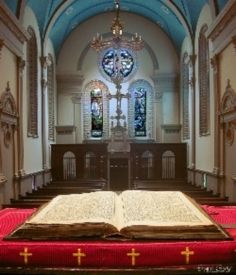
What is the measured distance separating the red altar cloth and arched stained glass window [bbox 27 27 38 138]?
12.6 metres

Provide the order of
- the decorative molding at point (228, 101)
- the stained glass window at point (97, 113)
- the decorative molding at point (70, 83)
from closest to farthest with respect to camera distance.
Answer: the decorative molding at point (228, 101) < the decorative molding at point (70, 83) < the stained glass window at point (97, 113)

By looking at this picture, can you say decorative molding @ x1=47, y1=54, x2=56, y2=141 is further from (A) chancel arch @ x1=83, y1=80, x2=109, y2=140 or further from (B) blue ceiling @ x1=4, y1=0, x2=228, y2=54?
(A) chancel arch @ x1=83, y1=80, x2=109, y2=140

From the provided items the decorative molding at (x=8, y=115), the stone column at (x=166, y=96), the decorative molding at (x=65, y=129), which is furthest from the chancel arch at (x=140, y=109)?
the decorative molding at (x=8, y=115)

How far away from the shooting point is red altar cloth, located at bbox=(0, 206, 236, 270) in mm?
1879

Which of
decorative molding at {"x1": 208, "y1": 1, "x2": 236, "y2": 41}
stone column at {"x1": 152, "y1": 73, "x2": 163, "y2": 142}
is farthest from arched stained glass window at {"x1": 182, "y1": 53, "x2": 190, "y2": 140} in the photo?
decorative molding at {"x1": 208, "y1": 1, "x2": 236, "y2": 41}

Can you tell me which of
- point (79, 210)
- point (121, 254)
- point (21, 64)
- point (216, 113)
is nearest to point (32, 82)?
point (21, 64)

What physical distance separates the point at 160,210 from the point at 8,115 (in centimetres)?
895

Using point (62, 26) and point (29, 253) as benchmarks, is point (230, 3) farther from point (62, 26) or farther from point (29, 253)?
point (62, 26)

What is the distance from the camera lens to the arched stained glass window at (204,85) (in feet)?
45.6

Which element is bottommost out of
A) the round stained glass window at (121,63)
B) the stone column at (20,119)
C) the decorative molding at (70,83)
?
the stone column at (20,119)

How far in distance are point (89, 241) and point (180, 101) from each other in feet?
57.2

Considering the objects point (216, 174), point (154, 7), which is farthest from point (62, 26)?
point (216, 174)

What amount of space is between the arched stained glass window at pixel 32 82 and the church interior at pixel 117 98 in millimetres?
35

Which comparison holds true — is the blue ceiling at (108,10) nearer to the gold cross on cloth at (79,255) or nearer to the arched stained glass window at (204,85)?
the arched stained glass window at (204,85)
